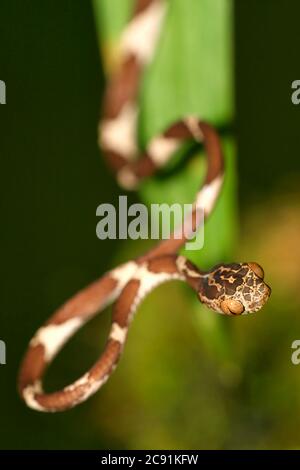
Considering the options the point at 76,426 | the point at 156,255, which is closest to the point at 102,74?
the point at 156,255

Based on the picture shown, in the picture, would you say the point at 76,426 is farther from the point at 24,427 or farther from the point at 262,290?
the point at 262,290
